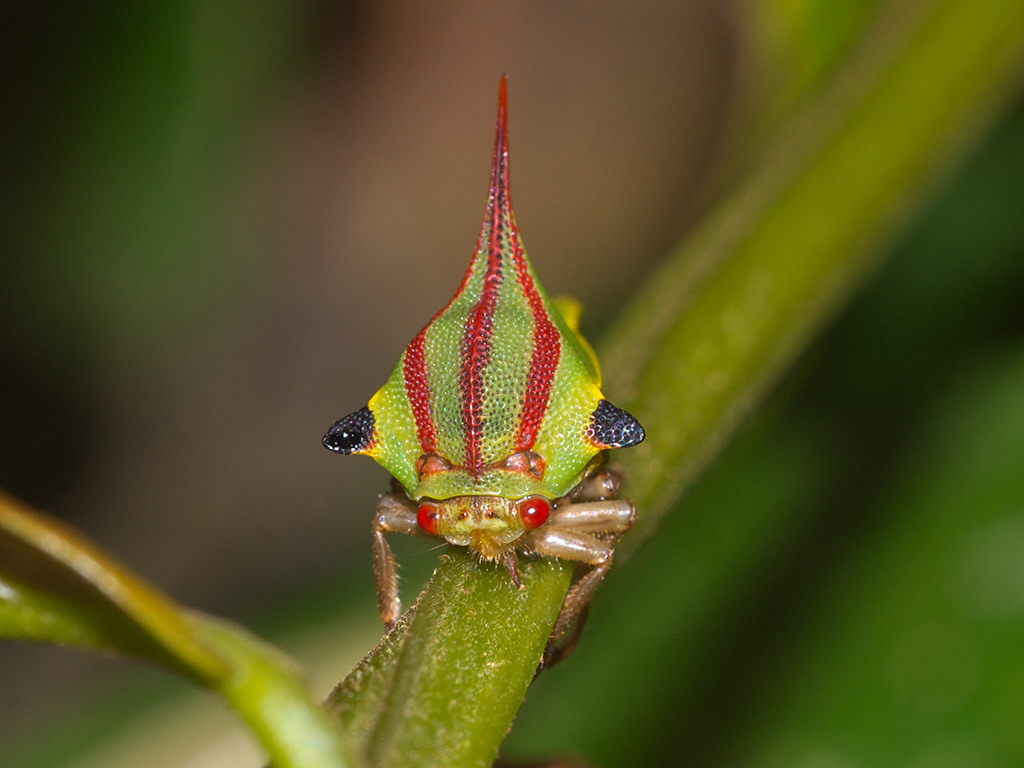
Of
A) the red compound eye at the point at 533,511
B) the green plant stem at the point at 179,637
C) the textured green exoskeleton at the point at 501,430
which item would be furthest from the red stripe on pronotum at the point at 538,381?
the green plant stem at the point at 179,637

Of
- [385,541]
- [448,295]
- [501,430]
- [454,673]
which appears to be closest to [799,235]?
[501,430]

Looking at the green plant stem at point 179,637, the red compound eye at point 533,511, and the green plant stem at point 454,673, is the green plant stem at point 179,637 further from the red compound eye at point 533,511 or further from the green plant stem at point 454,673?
the red compound eye at point 533,511

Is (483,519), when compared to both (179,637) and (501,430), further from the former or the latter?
(179,637)

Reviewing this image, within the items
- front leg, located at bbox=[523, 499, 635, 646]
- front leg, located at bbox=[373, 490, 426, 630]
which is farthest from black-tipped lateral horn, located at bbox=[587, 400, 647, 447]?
front leg, located at bbox=[373, 490, 426, 630]

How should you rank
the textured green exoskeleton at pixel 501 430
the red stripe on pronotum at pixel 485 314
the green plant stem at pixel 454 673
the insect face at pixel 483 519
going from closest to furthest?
the green plant stem at pixel 454 673, the insect face at pixel 483 519, the textured green exoskeleton at pixel 501 430, the red stripe on pronotum at pixel 485 314

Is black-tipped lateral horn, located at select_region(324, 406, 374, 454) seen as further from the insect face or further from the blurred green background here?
the blurred green background

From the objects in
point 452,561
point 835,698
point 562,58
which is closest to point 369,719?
point 452,561
